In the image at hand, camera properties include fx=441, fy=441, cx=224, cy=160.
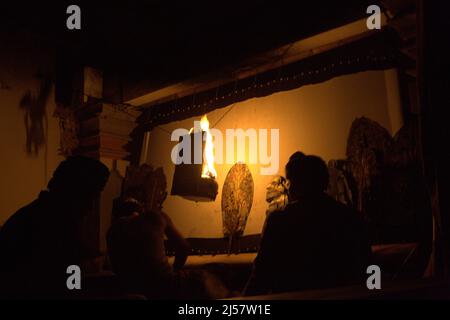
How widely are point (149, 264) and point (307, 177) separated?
236cm

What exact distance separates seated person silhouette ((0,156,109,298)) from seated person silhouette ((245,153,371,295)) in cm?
147

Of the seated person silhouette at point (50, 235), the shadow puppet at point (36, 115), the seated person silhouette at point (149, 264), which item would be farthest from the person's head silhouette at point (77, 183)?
the shadow puppet at point (36, 115)

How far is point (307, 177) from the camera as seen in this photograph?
11.7 ft

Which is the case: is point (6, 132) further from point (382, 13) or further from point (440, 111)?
point (440, 111)

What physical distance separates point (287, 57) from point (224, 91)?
4.59 feet

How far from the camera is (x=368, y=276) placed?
353 cm

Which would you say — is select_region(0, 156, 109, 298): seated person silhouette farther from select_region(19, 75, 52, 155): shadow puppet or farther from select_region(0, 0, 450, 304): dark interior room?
select_region(19, 75, 52, 155): shadow puppet

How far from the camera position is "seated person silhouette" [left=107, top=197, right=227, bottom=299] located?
16.3 feet

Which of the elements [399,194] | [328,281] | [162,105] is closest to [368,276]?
Answer: [328,281]

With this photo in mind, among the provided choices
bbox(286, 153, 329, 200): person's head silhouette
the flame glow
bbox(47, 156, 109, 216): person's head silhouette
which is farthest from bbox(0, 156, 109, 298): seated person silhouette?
the flame glow

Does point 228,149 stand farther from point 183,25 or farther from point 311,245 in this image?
point 311,245

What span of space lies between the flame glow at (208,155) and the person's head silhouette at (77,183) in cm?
276

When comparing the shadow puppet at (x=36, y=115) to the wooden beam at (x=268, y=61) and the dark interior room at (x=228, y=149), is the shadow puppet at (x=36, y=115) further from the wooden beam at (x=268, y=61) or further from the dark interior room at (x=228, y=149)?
the wooden beam at (x=268, y=61)

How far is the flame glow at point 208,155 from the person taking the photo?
6.48m
